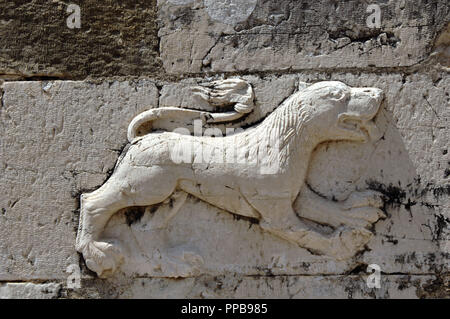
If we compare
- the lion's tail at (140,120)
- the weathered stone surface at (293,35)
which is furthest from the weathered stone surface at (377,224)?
the lion's tail at (140,120)

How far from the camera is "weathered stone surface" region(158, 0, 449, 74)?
3316mm

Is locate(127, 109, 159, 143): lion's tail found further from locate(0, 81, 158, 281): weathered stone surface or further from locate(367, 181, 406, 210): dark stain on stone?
locate(367, 181, 406, 210): dark stain on stone

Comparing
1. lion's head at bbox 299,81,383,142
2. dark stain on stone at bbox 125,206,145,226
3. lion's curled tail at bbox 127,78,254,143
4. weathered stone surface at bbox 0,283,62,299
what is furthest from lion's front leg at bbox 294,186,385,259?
weathered stone surface at bbox 0,283,62,299

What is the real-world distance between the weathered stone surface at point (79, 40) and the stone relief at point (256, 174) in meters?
0.40

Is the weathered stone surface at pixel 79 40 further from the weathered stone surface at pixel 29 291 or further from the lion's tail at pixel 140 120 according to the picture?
the weathered stone surface at pixel 29 291

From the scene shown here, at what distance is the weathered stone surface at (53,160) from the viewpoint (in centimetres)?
337

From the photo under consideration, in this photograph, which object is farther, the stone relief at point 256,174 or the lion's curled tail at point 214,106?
the lion's curled tail at point 214,106

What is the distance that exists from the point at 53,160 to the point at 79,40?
2.30 ft

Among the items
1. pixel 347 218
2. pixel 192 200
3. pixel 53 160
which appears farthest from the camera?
pixel 53 160

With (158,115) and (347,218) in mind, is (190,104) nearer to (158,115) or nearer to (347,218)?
(158,115)

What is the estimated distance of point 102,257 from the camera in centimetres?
322

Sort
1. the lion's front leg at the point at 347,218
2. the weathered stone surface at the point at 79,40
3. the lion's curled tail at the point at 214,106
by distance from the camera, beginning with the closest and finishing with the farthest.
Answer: the lion's front leg at the point at 347,218 → the lion's curled tail at the point at 214,106 → the weathered stone surface at the point at 79,40

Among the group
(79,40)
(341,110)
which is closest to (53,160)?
(79,40)
